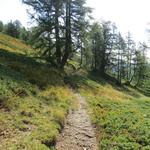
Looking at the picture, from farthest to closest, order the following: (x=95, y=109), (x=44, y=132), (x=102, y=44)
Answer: (x=102, y=44) < (x=95, y=109) < (x=44, y=132)

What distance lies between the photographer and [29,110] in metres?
16.8

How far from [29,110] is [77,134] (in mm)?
3129

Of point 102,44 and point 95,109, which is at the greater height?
point 102,44

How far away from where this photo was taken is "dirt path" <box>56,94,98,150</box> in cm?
1438

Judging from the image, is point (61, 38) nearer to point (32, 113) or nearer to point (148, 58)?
point (32, 113)

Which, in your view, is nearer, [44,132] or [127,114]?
[44,132]

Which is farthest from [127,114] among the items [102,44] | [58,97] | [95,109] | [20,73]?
[102,44]

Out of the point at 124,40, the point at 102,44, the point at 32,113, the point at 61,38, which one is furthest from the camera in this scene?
the point at 124,40

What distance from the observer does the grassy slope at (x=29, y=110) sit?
13062mm

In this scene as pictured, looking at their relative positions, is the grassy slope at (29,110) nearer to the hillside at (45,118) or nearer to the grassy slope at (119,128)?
the hillside at (45,118)

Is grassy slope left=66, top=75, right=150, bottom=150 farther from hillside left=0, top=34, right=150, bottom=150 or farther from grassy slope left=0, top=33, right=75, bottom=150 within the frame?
grassy slope left=0, top=33, right=75, bottom=150

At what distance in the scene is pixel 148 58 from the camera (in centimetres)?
7631

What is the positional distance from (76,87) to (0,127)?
1846 cm

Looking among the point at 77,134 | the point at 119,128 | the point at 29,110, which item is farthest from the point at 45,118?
the point at 119,128
